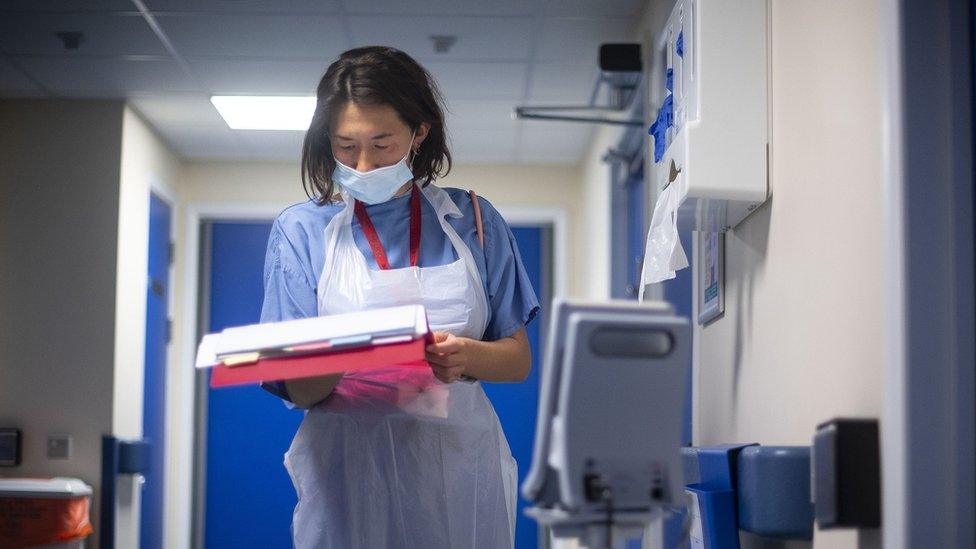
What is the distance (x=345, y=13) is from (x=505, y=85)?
3.00ft

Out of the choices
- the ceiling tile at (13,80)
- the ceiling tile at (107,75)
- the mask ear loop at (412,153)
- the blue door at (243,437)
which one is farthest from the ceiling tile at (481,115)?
the mask ear loop at (412,153)

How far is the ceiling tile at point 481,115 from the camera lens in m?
4.77

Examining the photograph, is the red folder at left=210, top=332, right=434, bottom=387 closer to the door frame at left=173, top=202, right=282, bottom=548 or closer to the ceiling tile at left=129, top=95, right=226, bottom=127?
the ceiling tile at left=129, top=95, right=226, bottom=127

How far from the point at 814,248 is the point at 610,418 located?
680 millimetres

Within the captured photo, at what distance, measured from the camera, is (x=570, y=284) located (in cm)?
570

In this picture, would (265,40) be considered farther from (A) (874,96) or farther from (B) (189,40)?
(A) (874,96)

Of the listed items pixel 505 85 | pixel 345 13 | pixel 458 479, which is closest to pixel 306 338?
pixel 458 479

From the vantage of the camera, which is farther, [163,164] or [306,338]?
[163,164]

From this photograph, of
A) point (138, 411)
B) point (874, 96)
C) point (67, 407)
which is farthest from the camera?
point (138, 411)

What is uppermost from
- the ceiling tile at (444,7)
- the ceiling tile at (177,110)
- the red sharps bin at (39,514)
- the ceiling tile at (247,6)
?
the ceiling tile at (444,7)

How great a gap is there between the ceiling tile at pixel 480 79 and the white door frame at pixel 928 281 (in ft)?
9.71

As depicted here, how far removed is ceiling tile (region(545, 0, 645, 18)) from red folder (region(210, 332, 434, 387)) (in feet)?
8.15

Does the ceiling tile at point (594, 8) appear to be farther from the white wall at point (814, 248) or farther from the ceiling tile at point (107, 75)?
the white wall at point (814, 248)

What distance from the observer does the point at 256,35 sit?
13.0 feet
